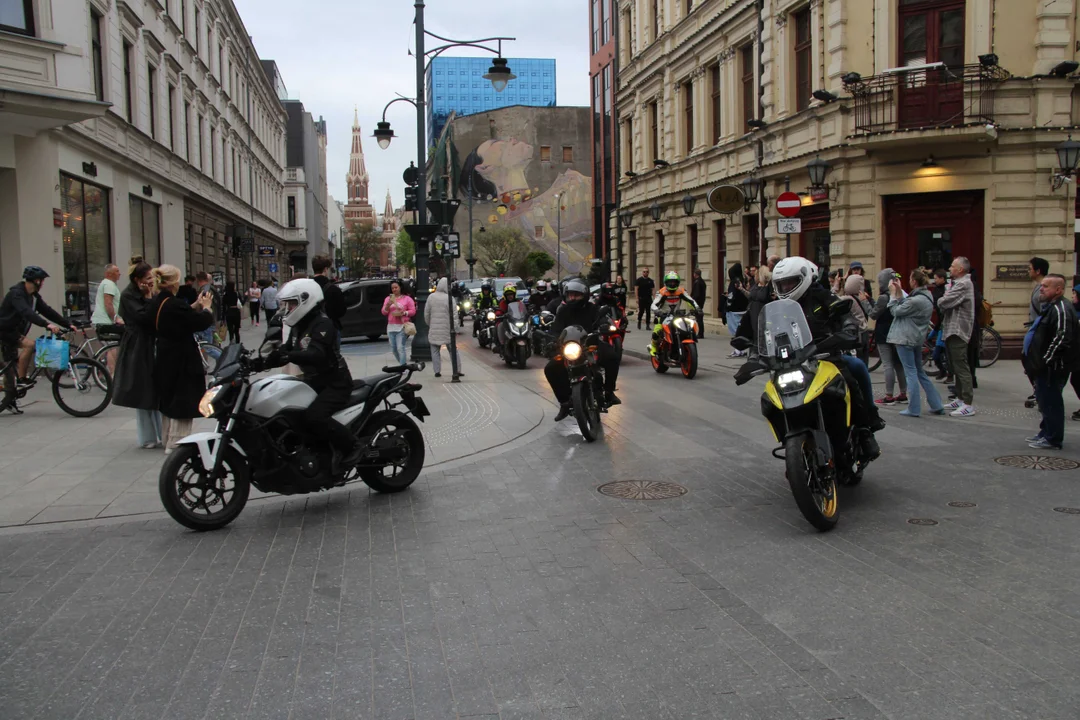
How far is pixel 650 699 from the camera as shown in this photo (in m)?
3.63

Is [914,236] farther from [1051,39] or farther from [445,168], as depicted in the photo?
[445,168]

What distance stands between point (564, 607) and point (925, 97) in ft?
54.3

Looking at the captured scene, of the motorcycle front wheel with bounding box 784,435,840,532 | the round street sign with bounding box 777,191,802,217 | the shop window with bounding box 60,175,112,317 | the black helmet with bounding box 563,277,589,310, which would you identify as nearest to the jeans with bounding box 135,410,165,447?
the black helmet with bounding box 563,277,589,310

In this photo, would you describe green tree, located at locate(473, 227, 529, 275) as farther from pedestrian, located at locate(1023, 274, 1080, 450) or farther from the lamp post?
pedestrian, located at locate(1023, 274, 1080, 450)

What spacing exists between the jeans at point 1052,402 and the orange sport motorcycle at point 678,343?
23.9 feet

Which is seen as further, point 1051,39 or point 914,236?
point 914,236

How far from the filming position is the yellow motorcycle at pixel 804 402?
5.96 meters

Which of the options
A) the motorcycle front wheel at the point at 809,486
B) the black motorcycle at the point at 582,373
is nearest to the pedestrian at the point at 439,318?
the black motorcycle at the point at 582,373

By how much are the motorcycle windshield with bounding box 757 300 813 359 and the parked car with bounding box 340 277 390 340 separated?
2086 cm

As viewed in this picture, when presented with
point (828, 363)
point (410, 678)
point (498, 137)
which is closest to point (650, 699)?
point (410, 678)

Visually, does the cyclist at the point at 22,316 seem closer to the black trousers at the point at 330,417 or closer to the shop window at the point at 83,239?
the shop window at the point at 83,239

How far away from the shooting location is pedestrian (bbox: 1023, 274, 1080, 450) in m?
8.48

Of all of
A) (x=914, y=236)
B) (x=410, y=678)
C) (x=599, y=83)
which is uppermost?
(x=599, y=83)

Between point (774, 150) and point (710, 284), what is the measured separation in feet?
19.0
